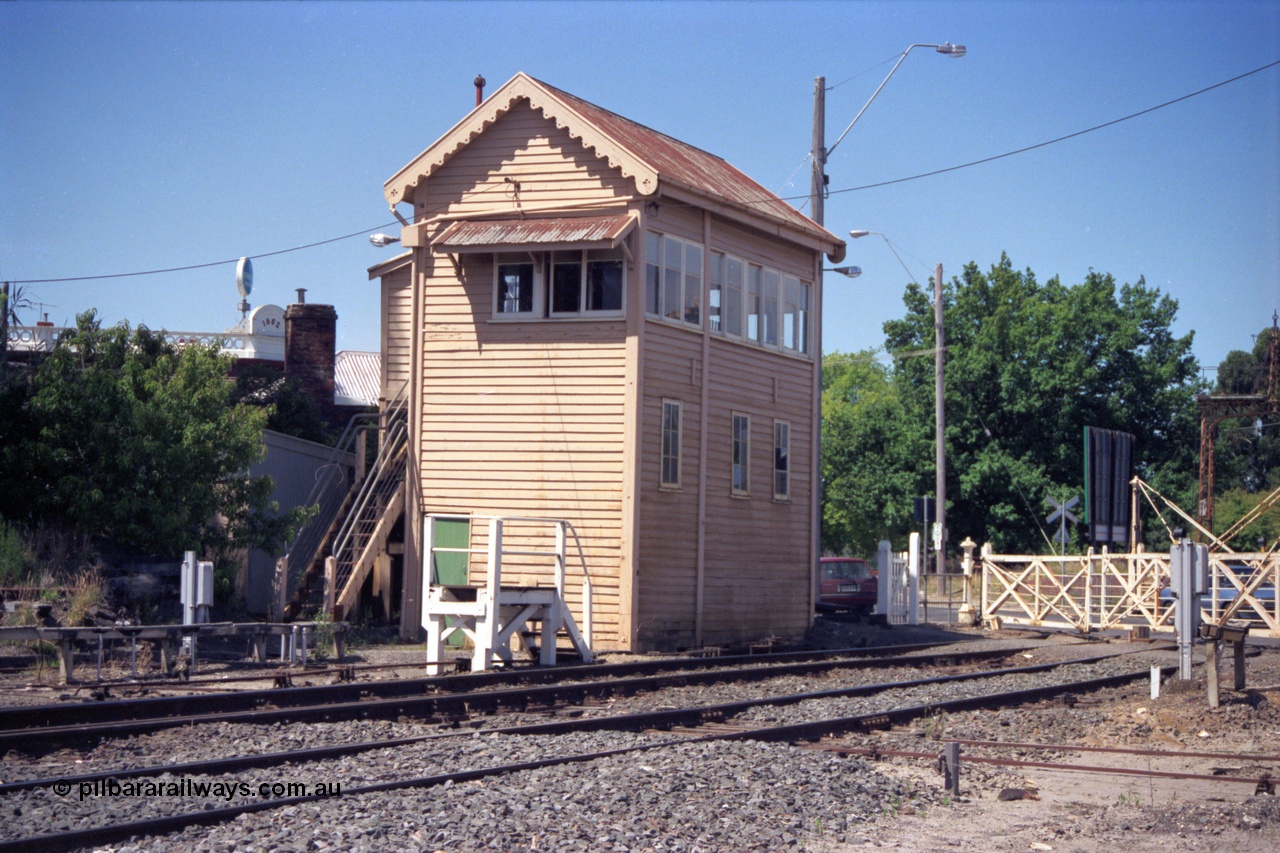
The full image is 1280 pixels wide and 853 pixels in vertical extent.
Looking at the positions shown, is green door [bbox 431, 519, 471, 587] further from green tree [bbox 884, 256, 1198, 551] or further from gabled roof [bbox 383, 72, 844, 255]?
green tree [bbox 884, 256, 1198, 551]

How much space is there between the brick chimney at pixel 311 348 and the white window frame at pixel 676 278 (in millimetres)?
19387

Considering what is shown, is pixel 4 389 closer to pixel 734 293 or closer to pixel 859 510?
pixel 734 293

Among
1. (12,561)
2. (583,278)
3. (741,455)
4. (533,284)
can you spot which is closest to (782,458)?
(741,455)

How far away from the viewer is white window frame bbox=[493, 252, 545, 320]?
1945 centimetres

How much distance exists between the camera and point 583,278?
19328 millimetres

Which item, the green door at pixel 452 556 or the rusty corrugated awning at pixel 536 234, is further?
the green door at pixel 452 556

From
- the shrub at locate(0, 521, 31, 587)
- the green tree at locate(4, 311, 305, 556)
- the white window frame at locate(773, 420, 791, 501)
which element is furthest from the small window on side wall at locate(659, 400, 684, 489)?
the shrub at locate(0, 521, 31, 587)

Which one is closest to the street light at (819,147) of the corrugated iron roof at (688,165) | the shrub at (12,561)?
the corrugated iron roof at (688,165)

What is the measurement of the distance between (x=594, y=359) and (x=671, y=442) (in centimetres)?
180

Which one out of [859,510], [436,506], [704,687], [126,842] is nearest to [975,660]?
[704,687]

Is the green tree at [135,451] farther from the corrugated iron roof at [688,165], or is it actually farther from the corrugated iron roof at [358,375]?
the corrugated iron roof at [358,375]

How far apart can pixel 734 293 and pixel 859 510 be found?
1522 inches

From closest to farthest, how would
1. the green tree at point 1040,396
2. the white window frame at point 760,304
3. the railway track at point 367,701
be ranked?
1. the railway track at point 367,701
2. the white window frame at point 760,304
3. the green tree at point 1040,396

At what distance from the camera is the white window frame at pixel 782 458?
72.9 feet
